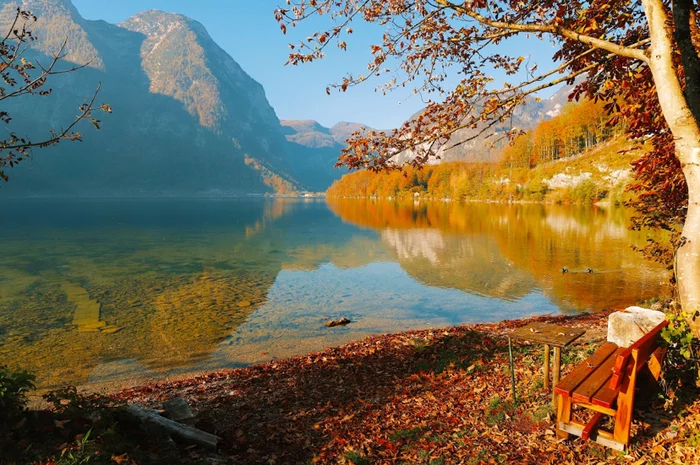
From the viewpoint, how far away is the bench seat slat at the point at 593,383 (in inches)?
240

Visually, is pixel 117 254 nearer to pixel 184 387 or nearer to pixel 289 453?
pixel 184 387

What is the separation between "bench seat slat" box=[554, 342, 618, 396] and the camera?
6310 mm

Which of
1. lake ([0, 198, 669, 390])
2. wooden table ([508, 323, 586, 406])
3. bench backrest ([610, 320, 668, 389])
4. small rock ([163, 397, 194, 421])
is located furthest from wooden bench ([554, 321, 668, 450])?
lake ([0, 198, 669, 390])

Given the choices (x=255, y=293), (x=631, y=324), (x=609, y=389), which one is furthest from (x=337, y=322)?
(x=609, y=389)

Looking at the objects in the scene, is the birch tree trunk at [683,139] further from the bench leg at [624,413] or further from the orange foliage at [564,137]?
the orange foliage at [564,137]

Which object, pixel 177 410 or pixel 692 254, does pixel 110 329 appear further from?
pixel 692 254

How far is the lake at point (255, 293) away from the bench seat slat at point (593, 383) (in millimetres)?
13033

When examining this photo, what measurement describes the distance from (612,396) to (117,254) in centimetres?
4847

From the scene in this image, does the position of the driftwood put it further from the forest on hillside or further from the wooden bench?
the forest on hillside

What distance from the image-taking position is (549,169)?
13188cm

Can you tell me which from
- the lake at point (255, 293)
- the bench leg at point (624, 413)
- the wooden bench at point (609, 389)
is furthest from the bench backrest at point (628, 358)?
the lake at point (255, 293)

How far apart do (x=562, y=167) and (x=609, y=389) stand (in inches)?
5422

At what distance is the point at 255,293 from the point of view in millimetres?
28438

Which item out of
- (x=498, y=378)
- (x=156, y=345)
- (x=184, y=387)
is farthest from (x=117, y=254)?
(x=498, y=378)
